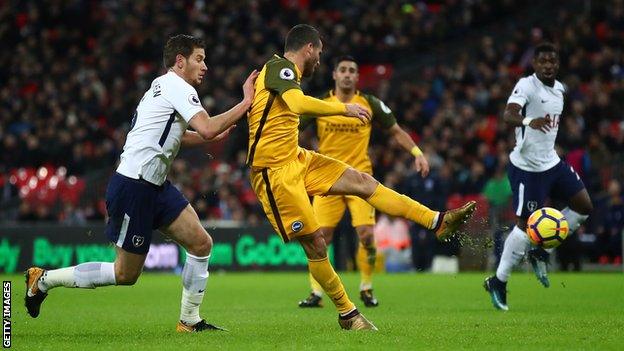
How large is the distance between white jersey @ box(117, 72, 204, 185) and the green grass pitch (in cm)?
136

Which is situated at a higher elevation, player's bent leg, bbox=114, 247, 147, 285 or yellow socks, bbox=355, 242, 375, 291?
player's bent leg, bbox=114, 247, 147, 285

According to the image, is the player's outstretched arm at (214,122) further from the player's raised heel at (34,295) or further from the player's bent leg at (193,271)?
the player's raised heel at (34,295)

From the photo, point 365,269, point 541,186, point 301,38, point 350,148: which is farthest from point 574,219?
point 301,38

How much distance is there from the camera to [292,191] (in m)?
9.09

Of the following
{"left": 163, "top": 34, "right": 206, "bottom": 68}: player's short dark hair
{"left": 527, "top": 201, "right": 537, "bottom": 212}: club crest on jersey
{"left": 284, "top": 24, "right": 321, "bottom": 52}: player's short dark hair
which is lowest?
{"left": 527, "top": 201, "right": 537, "bottom": 212}: club crest on jersey

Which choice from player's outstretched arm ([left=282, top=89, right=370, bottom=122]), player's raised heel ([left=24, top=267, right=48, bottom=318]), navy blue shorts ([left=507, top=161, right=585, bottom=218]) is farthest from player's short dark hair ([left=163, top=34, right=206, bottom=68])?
navy blue shorts ([left=507, top=161, right=585, bottom=218])

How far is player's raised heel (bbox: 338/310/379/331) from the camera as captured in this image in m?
8.94

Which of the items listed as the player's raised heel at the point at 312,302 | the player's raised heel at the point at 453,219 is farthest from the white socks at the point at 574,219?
the player's raised heel at the point at 453,219

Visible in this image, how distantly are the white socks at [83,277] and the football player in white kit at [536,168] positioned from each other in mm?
4644

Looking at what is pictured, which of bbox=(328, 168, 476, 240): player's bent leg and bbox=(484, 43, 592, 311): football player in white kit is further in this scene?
bbox=(484, 43, 592, 311): football player in white kit

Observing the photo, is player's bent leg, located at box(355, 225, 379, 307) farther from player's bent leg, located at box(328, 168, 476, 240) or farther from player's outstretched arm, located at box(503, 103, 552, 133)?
player's bent leg, located at box(328, 168, 476, 240)

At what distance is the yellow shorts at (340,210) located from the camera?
13.1 m

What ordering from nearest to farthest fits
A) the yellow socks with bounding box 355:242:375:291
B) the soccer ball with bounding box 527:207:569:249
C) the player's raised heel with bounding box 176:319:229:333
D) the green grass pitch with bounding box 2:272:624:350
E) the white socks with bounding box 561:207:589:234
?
the green grass pitch with bounding box 2:272:624:350 < the player's raised heel with bounding box 176:319:229:333 < the soccer ball with bounding box 527:207:569:249 < the white socks with bounding box 561:207:589:234 < the yellow socks with bounding box 355:242:375:291

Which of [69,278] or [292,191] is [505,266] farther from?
[69,278]
